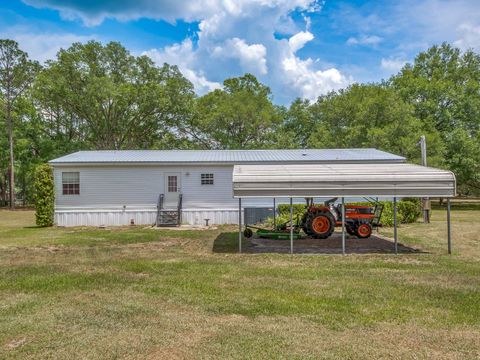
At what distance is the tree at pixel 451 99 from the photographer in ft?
91.6

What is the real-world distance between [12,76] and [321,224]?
28.4 metres

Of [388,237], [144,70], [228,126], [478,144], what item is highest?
[144,70]

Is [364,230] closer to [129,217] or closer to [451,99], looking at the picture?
[129,217]

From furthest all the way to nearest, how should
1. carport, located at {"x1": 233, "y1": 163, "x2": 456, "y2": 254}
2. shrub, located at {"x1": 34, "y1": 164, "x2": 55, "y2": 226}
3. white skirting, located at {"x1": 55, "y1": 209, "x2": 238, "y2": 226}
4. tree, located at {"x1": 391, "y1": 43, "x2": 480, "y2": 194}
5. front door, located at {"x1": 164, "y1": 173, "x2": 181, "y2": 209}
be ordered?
1. tree, located at {"x1": 391, "y1": 43, "x2": 480, "y2": 194}
2. front door, located at {"x1": 164, "y1": 173, "x2": 181, "y2": 209}
3. white skirting, located at {"x1": 55, "y1": 209, "x2": 238, "y2": 226}
4. shrub, located at {"x1": 34, "y1": 164, "x2": 55, "y2": 226}
5. carport, located at {"x1": 233, "y1": 163, "x2": 456, "y2": 254}

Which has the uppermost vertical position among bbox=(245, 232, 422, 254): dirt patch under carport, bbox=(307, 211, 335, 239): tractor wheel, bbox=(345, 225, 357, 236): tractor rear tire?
bbox=(307, 211, 335, 239): tractor wheel

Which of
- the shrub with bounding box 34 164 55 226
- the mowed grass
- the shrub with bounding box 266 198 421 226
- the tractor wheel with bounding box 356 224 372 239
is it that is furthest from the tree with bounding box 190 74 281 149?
the mowed grass

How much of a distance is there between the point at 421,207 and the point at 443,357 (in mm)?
16669

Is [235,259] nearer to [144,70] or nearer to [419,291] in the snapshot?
[419,291]

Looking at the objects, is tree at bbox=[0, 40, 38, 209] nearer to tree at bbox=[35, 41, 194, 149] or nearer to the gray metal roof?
tree at bbox=[35, 41, 194, 149]

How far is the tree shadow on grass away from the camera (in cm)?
1060

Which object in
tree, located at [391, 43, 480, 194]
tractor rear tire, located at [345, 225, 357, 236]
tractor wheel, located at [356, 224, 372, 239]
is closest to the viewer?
tractor wheel, located at [356, 224, 372, 239]

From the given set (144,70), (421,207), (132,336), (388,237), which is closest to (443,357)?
(132,336)

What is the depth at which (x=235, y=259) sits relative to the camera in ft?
30.8

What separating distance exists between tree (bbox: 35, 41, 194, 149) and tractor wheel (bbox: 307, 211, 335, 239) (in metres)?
22.6
